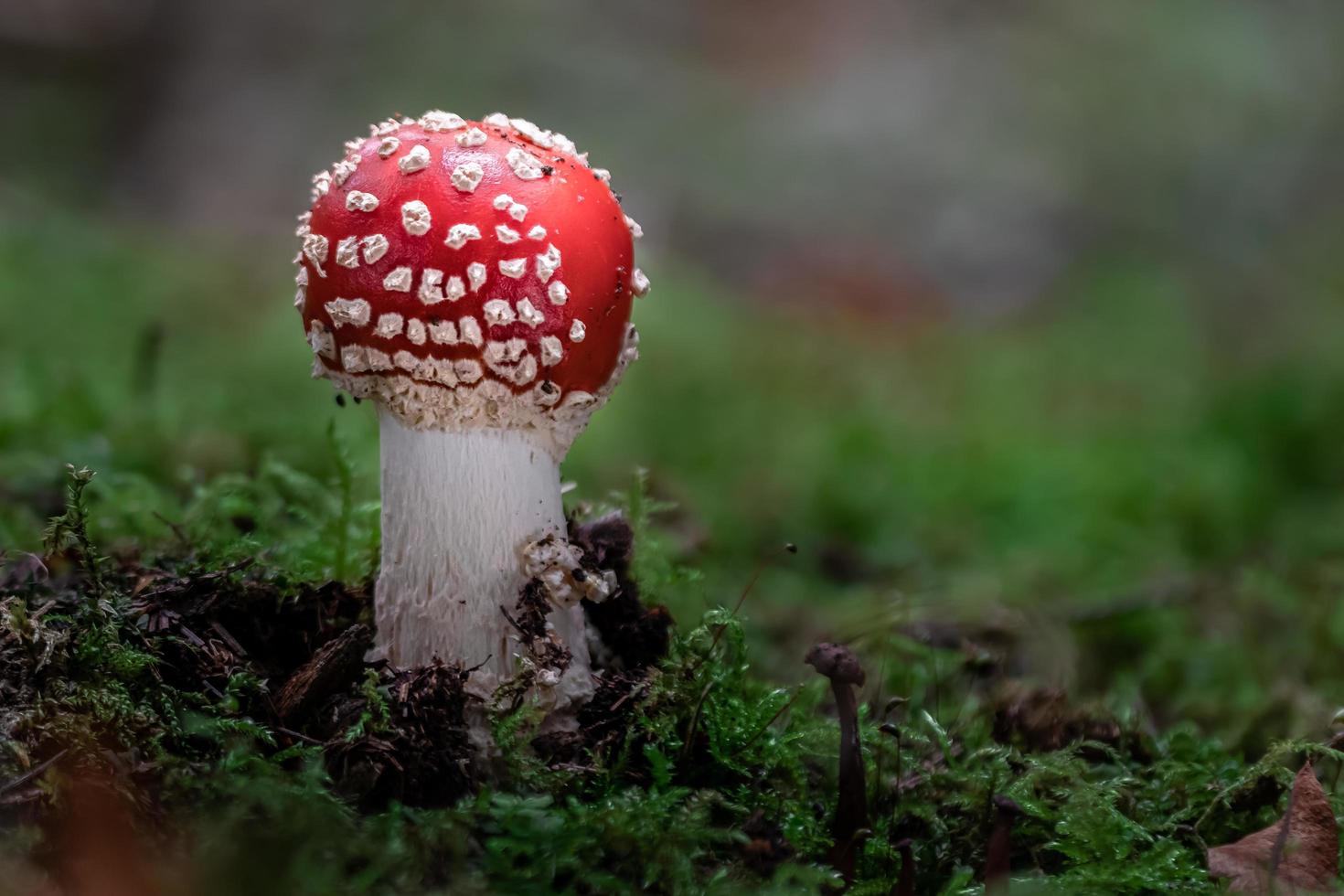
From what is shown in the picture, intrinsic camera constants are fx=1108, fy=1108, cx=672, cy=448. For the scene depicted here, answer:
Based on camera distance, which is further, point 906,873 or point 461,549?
point 461,549

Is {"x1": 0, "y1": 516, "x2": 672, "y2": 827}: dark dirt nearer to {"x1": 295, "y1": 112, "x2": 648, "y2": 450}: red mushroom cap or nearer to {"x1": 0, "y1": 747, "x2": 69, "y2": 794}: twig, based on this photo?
{"x1": 0, "y1": 747, "x2": 69, "y2": 794}: twig

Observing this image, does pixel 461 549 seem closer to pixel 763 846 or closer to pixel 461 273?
pixel 461 273

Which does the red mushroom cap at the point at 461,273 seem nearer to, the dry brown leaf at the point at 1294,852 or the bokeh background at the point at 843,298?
the bokeh background at the point at 843,298

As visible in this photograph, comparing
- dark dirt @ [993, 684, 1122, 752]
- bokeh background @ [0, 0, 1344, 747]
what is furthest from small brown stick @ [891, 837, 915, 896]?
bokeh background @ [0, 0, 1344, 747]

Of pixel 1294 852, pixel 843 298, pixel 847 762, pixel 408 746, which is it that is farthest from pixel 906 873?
pixel 843 298

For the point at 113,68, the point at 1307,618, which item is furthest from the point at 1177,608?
the point at 113,68

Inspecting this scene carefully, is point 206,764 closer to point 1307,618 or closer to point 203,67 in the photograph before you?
point 1307,618
